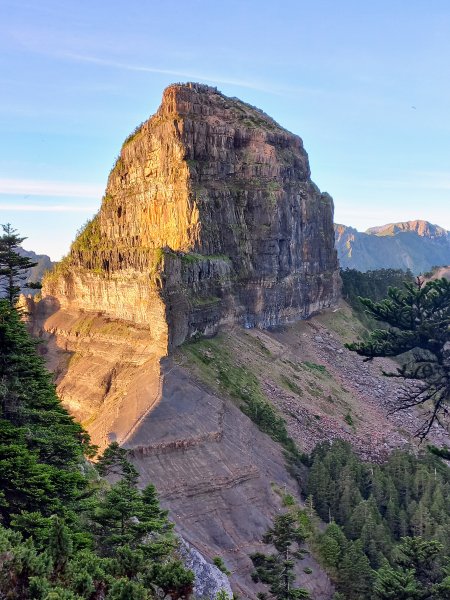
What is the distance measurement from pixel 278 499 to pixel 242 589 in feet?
43.7

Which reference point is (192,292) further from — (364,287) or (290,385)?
(364,287)

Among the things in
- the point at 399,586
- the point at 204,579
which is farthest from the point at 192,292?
the point at 399,586

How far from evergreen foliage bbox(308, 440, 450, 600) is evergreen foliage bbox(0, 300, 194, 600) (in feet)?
53.4

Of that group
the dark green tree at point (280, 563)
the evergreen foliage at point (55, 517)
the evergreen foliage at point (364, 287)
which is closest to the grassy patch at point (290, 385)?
the dark green tree at point (280, 563)

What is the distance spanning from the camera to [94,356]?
72.2 m

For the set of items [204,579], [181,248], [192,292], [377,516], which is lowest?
[377,516]

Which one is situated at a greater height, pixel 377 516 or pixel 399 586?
pixel 399 586

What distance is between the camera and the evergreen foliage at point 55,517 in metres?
16.9

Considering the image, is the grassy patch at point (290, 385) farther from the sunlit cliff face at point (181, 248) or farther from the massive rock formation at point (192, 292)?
the sunlit cliff face at point (181, 248)

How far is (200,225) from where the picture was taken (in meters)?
79.1

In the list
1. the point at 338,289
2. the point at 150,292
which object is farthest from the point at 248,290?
the point at 338,289

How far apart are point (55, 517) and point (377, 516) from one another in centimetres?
4103

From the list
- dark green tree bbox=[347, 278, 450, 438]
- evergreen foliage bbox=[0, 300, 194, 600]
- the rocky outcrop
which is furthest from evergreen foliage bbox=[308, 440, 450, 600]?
evergreen foliage bbox=[0, 300, 194, 600]

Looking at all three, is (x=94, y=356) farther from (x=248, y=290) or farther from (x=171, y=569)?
(x=171, y=569)
